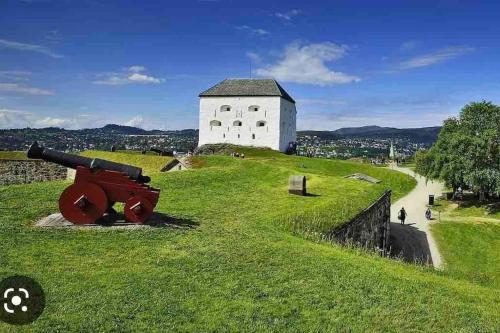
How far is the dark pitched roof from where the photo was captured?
70.9 m

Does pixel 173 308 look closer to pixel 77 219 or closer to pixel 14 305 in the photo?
pixel 14 305

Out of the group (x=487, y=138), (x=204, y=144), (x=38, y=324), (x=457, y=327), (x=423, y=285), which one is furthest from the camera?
(x=204, y=144)

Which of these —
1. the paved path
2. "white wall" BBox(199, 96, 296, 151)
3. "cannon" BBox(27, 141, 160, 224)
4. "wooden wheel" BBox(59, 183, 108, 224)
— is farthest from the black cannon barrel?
"white wall" BBox(199, 96, 296, 151)

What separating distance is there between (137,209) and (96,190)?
4.45 ft

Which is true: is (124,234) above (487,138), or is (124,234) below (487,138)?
below

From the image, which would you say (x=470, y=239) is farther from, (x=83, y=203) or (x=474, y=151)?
(x=83, y=203)

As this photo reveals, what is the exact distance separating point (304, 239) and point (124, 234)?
19.2 feet

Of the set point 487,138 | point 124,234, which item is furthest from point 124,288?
point 487,138

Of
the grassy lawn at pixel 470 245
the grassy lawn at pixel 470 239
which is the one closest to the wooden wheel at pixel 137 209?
the grassy lawn at pixel 470 239

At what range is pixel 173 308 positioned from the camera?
343 inches

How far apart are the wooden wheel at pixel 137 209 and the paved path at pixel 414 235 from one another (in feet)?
43.0

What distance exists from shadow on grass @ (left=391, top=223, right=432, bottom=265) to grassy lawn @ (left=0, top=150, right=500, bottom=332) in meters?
12.8

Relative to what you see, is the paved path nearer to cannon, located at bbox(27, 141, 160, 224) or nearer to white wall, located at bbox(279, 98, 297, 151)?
cannon, located at bbox(27, 141, 160, 224)

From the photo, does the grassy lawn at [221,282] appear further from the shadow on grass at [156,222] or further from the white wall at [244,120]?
the white wall at [244,120]
